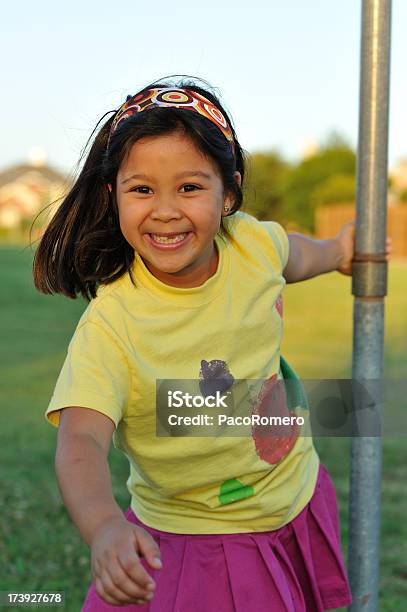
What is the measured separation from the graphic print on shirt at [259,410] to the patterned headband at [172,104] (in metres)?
0.49

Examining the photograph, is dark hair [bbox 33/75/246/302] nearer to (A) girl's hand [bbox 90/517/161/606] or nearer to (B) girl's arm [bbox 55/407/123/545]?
(B) girl's arm [bbox 55/407/123/545]

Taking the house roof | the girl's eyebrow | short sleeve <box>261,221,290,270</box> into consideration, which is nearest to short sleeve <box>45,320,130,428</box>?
the girl's eyebrow

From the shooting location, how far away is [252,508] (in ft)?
6.68

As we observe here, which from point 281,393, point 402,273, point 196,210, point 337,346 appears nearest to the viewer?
point 196,210

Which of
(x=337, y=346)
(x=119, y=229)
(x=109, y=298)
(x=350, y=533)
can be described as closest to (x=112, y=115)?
(x=119, y=229)

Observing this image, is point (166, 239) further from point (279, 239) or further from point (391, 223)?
point (391, 223)

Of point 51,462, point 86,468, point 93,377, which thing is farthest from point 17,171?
point 86,468

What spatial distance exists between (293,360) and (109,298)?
623 centimetres

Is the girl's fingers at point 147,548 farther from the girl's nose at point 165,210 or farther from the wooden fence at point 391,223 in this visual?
the wooden fence at point 391,223

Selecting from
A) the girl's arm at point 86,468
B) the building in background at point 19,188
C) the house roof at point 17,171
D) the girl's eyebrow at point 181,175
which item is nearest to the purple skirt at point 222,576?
the girl's arm at point 86,468

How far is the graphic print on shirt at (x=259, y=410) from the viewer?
1994 mm

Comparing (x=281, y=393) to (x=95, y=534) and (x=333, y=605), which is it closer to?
(x=333, y=605)

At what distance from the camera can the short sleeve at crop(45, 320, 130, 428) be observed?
1711mm

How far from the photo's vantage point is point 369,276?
226 cm
